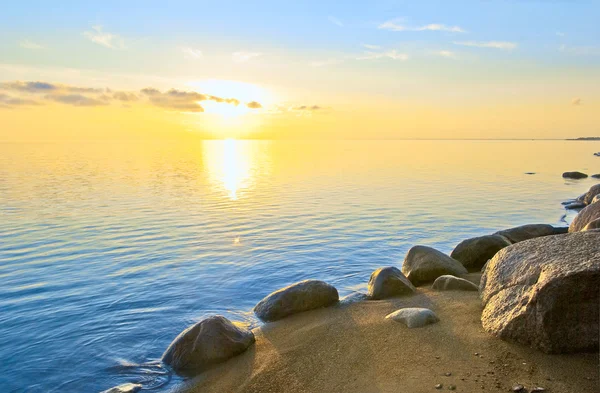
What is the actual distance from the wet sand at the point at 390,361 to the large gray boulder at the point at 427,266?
7.96 feet

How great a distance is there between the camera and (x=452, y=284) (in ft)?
35.7

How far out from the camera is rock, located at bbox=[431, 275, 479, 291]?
10641mm

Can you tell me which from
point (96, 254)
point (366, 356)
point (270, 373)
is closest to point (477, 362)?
point (366, 356)

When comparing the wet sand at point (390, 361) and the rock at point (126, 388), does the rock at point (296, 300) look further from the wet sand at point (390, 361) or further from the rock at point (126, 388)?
the rock at point (126, 388)

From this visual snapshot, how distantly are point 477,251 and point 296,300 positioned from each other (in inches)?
260

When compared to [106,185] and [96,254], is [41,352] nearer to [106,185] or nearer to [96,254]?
[96,254]

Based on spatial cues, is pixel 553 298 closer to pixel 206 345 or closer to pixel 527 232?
pixel 206 345

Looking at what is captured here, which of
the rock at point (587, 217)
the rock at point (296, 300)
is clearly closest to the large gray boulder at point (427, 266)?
the rock at point (296, 300)

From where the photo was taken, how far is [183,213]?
26766mm

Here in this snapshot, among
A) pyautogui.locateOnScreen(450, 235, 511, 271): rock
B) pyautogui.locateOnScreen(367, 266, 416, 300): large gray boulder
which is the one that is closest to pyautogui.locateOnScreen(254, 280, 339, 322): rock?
pyautogui.locateOnScreen(367, 266, 416, 300): large gray boulder

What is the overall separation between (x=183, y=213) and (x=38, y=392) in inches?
754

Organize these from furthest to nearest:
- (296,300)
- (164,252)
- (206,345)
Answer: (164,252), (296,300), (206,345)

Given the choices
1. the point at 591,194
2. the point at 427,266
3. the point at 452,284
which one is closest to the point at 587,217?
the point at 427,266

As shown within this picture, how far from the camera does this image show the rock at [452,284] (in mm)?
10641
